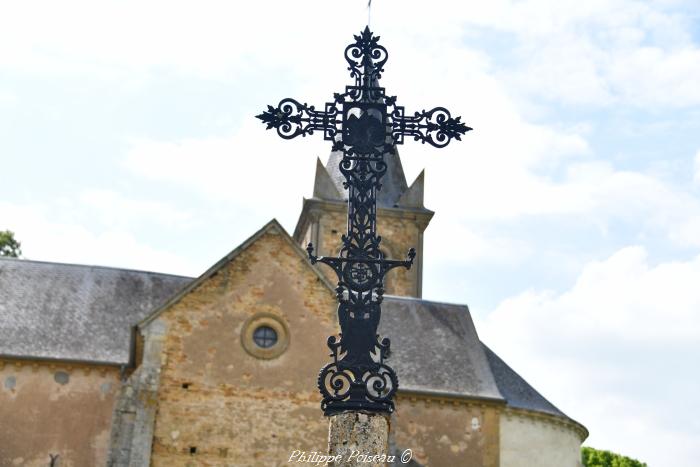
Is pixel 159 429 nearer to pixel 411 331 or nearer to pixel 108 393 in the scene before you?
pixel 108 393

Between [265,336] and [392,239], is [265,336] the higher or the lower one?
the lower one

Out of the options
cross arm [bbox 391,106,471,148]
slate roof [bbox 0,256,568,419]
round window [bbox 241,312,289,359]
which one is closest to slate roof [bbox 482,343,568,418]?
slate roof [bbox 0,256,568,419]

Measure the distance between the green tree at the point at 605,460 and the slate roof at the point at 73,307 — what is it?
84.5ft

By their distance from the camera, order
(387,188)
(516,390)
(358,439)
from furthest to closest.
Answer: (387,188)
(516,390)
(358,439)

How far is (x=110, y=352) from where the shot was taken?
80.1ft

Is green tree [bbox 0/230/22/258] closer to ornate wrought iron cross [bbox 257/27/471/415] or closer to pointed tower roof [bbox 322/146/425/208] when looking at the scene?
pointed tower roof [bbox 322/146/425/208]

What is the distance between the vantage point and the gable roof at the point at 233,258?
2186cm

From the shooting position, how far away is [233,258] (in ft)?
73.9

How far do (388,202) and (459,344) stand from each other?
1025 cm

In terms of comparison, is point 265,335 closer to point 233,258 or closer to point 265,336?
point 265,336

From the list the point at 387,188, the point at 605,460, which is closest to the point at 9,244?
the point at 387,188

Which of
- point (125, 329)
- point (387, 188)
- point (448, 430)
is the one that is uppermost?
point (387, 188)

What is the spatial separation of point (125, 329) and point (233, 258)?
165 inches

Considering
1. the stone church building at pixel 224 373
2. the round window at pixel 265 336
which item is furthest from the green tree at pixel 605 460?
the round window at pixel 265 336
